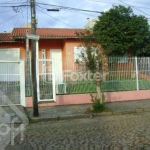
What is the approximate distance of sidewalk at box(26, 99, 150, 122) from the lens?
35.3ft

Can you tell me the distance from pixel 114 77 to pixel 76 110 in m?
3.22

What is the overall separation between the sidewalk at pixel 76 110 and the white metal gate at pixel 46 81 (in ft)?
2.14

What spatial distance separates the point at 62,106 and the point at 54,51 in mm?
9720

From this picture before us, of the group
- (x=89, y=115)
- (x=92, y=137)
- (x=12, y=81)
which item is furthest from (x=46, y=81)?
(x=92, y=137)

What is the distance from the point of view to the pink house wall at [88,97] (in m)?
13.4

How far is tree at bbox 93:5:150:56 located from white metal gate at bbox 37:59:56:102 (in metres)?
7.35

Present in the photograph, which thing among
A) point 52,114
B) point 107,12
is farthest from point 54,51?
point 52,114

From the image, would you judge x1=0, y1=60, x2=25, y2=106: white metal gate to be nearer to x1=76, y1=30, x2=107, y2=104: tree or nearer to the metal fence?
the metal fence

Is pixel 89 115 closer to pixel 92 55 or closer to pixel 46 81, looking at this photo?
pixel 92 55

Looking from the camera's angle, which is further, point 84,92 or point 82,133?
point 84,92

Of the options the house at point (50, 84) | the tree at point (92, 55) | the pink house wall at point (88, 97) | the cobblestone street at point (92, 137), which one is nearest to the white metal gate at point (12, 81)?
the house at point (50, 84)

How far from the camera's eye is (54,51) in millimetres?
22281

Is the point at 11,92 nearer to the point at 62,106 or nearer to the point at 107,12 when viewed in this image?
the point at 62,106

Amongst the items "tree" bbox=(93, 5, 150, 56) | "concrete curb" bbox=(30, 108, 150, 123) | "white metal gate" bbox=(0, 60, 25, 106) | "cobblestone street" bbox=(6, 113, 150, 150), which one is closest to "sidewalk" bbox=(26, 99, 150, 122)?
"concrete curb" bbox=(30, 108, 150, 123)
